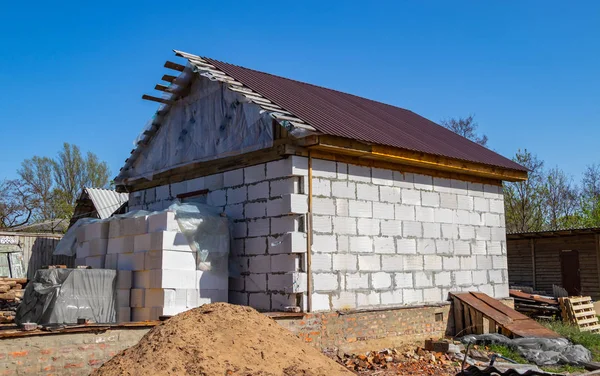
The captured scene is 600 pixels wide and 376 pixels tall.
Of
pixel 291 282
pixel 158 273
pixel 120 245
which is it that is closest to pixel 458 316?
pixel 291 282

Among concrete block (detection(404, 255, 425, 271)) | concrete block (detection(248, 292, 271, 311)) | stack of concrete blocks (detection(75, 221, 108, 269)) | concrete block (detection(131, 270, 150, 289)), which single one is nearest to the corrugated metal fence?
stack of concrete blocks (detection(75, 221, 108, 269))

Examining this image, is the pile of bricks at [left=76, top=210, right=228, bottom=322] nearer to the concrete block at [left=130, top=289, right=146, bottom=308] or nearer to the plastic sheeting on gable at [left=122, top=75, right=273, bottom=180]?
the concrete block at [left=130, top=289, right=146, bottom=308]

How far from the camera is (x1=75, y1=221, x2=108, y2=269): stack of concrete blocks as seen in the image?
12.0m

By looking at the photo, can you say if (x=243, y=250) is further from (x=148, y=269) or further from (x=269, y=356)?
(x=269, y=356)

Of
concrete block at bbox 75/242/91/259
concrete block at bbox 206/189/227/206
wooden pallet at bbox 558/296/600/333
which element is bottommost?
wooden pallet at bbox 558/296/600/333

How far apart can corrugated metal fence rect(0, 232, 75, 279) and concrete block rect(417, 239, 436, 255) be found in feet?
39.0

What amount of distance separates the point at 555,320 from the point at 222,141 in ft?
33.2

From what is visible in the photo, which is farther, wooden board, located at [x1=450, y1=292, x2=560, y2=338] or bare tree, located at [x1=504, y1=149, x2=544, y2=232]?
bare tree, located at [x1=504, y1=149, x2=544, y2=232]

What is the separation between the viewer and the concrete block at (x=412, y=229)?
12.5 metres

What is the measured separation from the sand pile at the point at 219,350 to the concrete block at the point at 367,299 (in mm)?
3230

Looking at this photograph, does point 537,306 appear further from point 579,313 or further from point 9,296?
point 9,296

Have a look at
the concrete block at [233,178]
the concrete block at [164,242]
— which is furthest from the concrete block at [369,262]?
the concrete block at [164,242]

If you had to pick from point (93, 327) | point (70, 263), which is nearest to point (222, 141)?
point (93, 327)

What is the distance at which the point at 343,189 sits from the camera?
1134cm
